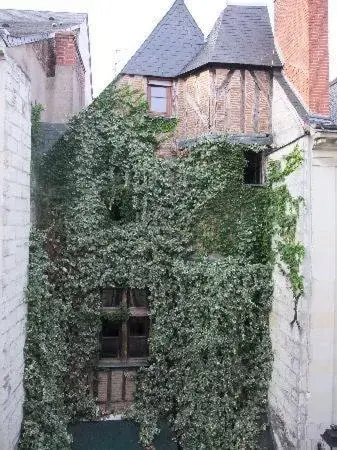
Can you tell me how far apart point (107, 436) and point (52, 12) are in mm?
10899

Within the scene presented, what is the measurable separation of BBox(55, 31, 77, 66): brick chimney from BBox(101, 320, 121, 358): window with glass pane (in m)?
5.96

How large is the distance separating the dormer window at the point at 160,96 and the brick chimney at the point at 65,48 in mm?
1975

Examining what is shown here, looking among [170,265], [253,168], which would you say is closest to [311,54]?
[253,168]

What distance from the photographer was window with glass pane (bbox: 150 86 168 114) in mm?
10047

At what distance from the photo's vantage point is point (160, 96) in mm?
10109

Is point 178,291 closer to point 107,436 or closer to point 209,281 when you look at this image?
point 209,281

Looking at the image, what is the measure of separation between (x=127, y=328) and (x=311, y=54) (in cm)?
646

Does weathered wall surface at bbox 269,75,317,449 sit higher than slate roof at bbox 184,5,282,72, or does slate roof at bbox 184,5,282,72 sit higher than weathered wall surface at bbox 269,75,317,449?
slate roof at bbox 184,5,282,72

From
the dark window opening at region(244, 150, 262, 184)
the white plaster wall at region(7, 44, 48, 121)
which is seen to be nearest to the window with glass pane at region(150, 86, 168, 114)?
the dark window opening at region(244, 150, 262, 184)

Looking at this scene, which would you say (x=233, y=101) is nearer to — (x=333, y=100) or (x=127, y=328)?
(x=333, y=100)

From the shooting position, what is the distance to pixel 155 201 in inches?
360

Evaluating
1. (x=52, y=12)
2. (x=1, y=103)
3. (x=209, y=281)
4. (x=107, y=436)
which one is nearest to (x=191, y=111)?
(x=209, y=281)

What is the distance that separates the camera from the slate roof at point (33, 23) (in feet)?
26.7

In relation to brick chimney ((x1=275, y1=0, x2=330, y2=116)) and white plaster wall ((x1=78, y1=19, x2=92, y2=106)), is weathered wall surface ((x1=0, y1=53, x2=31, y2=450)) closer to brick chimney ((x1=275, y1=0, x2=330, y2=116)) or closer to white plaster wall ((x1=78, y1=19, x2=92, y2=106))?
brick chimney ((x1=275, y1=0, x2=330, y2=116))
